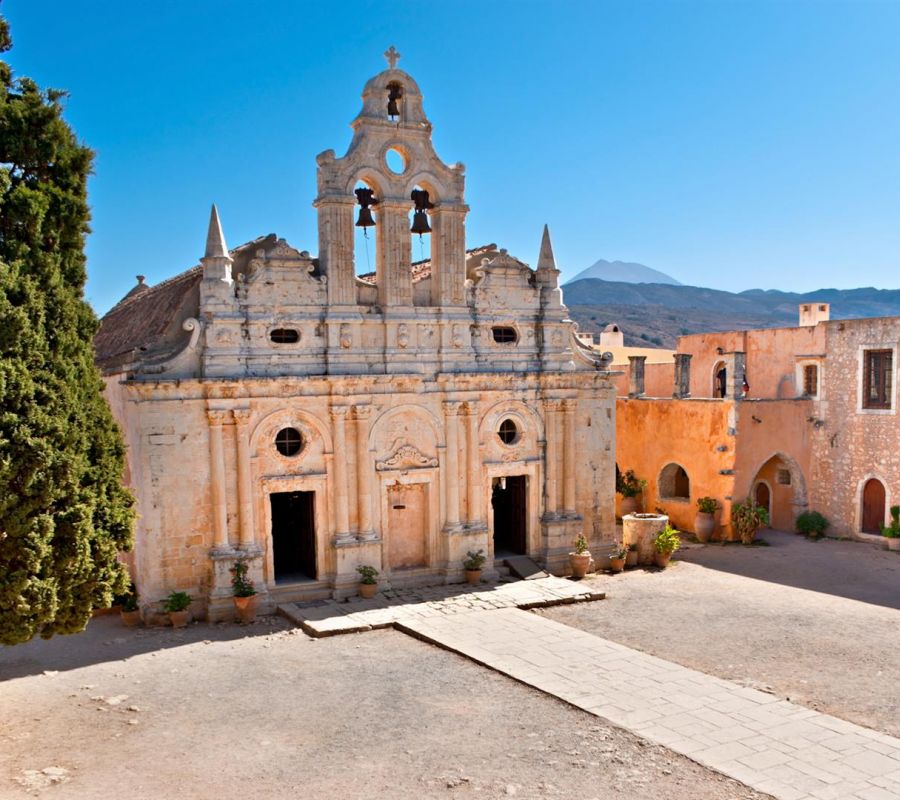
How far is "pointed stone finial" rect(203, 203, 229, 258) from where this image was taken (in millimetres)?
18547

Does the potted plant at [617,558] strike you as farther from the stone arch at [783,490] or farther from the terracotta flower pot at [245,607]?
the terracotta flower pot at [245,607]

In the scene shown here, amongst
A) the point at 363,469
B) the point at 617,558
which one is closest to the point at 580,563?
the point at 617,558

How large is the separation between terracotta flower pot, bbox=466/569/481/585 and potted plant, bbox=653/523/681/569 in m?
5.48

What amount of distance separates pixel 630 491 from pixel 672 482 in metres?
1.53

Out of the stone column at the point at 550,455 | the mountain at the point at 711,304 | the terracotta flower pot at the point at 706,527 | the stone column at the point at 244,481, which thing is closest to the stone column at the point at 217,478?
the stone column at the point at 244,481

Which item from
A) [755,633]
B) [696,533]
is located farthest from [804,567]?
[755,633]

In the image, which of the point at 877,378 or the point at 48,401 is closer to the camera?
the point at 48,401

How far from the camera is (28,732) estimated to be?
12766mm

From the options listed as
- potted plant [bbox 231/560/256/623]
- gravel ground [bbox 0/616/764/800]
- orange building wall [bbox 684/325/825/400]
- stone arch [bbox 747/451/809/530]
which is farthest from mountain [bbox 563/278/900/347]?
gravel ground [bbox 0/616/764/800]

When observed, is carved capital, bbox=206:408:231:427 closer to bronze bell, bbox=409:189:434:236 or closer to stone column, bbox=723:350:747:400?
bronze bell, bbox=409:189:434:236

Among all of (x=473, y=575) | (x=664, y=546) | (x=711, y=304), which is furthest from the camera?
(x=711, y=304)

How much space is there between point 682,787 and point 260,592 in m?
10.7

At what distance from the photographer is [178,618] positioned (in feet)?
58.5

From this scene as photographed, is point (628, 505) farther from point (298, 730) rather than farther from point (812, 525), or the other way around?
point (298, 730)
